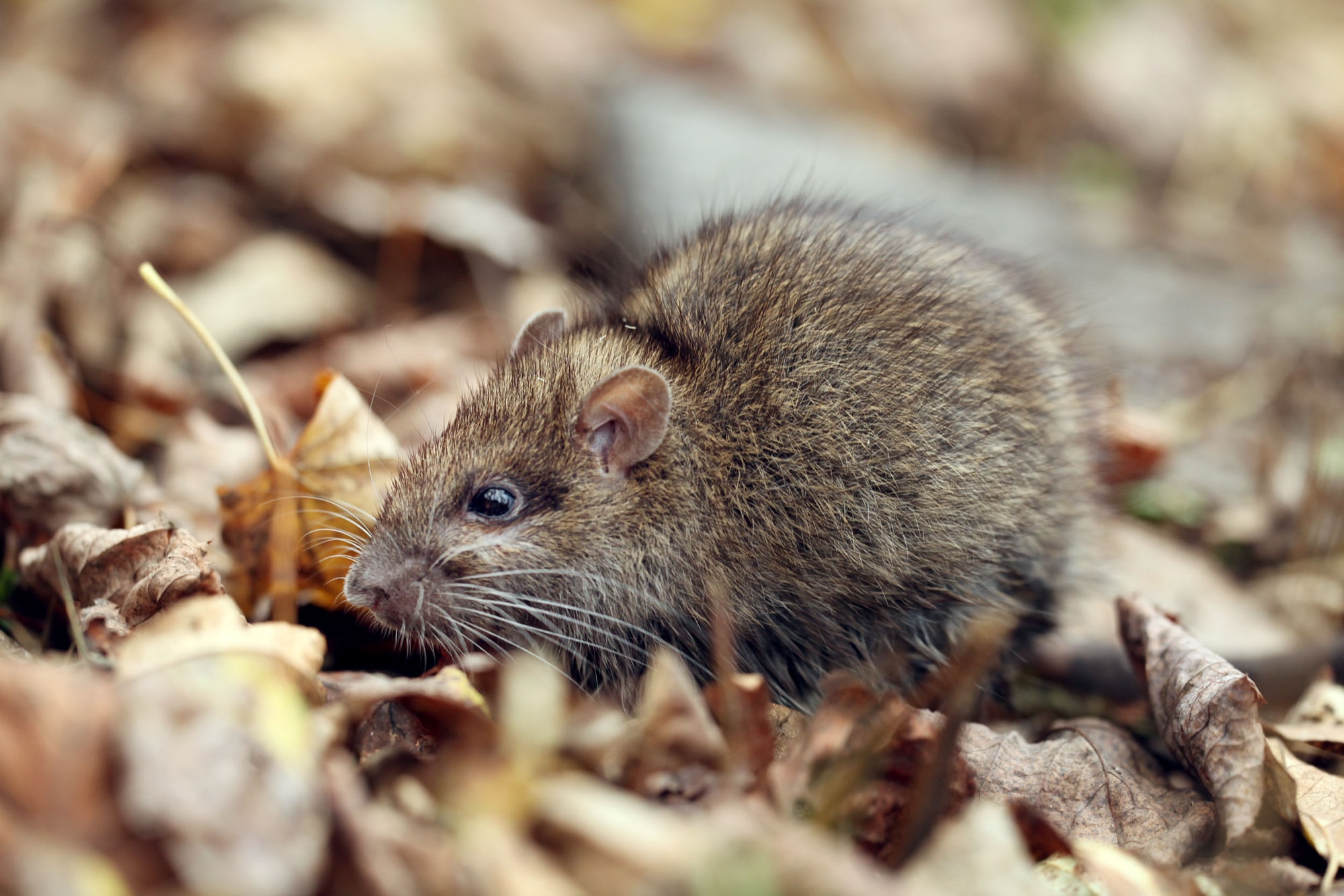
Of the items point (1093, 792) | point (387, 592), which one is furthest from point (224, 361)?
point (1093, 792)

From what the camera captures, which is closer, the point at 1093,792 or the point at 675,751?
the point at 675,751

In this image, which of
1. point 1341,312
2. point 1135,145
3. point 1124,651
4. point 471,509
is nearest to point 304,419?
point 471,509

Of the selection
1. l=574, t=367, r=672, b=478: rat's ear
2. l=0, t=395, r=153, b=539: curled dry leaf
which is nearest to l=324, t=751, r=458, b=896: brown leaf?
l=574, t=367, r=672, b=478: rat's ear

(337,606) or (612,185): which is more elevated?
(612,185)

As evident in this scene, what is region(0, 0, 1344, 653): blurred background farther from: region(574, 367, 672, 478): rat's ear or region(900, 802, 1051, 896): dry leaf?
region(900, 802, 1051, 896): dry leaf

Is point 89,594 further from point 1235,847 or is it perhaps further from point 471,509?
point 1235,847

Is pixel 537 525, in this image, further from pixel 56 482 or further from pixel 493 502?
pixel 56 482

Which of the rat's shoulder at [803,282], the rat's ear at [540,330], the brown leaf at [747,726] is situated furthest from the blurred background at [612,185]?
the brown leaf at [747,726]

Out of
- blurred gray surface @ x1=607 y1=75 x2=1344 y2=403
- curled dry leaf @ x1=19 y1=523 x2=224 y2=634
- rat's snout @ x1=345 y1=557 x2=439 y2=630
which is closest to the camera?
curled dry leaf @ x1=19 y1=523 x2=224 y2=634
